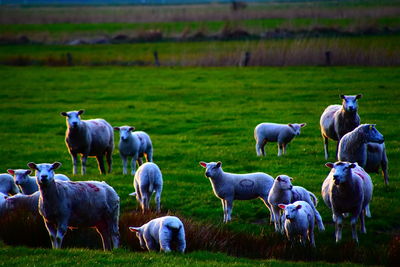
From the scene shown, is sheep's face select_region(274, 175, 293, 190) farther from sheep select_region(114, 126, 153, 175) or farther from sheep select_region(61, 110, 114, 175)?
sheep select_region(61, 110, 114, 175)

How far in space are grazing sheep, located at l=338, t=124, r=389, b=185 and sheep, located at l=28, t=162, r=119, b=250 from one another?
538 centimetres

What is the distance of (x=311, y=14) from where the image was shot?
6450 centimetres

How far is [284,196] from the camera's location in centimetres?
1188

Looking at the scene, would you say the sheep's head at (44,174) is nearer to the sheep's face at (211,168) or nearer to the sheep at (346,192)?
the sheep's face at (211,168)

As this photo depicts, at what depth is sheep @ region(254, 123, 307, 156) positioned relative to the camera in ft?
61.2

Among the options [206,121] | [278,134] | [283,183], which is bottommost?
[206,121]

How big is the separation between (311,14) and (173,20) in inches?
575

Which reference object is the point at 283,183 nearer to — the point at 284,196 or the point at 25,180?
the point at 284,196

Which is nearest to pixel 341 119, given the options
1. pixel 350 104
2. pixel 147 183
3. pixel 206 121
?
pixel 350 104

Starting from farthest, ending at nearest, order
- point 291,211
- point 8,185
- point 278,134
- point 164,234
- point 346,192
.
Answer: point 278,134 < point 8,185 < point 346,192 < point 291,211 < point 164,234

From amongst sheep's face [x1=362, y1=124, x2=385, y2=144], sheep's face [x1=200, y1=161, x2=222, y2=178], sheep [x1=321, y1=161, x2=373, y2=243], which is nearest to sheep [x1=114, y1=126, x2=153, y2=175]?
sheep's face [x1=200, y1=161, x2=222, y2=178]

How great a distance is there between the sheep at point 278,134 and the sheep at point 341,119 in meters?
0.96

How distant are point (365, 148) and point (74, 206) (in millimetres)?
6394

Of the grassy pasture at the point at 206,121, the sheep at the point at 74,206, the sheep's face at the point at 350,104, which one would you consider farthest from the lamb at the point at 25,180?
the sheep's face at the point at 350,104
